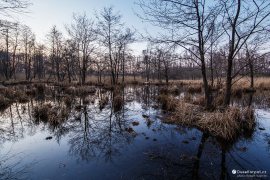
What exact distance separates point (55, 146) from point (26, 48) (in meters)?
40.6

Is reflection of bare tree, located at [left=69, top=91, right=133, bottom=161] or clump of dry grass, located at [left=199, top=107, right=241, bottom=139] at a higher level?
clump of dry grass, located at [left=199, top=107, right=241, bottom=139]

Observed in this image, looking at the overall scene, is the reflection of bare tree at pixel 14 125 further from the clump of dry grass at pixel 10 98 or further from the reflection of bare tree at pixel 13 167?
the clump of dry grass at pixel 10 98

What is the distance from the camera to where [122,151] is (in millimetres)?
5457

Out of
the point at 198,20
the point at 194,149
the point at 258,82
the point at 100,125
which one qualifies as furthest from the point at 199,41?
the point at 258,82

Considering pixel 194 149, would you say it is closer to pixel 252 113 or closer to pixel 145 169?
pixel 145 169

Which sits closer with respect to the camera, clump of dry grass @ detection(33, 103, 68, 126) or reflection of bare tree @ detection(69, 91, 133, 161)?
reflection of bare tree @ detection(69, 91, 133, 161)

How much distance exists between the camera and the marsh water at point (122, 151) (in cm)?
429

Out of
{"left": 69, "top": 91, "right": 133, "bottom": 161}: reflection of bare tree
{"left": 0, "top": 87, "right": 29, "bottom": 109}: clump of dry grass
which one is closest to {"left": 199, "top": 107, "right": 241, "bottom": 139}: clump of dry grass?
{"left": 69, "top": 91, "right": 133, "bottom": 161}: reflection of bare tree

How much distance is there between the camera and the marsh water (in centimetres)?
429

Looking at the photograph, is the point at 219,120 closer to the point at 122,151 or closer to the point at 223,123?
the point at 223,123

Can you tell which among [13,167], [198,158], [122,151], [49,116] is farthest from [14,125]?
[198,158]

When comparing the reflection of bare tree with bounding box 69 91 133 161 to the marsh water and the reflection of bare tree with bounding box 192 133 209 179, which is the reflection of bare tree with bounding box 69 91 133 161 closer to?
the marsh water

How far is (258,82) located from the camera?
24.3 metres

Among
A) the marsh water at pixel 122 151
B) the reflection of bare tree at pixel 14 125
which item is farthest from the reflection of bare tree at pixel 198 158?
the reflection of bare tree at pixel 14 125
